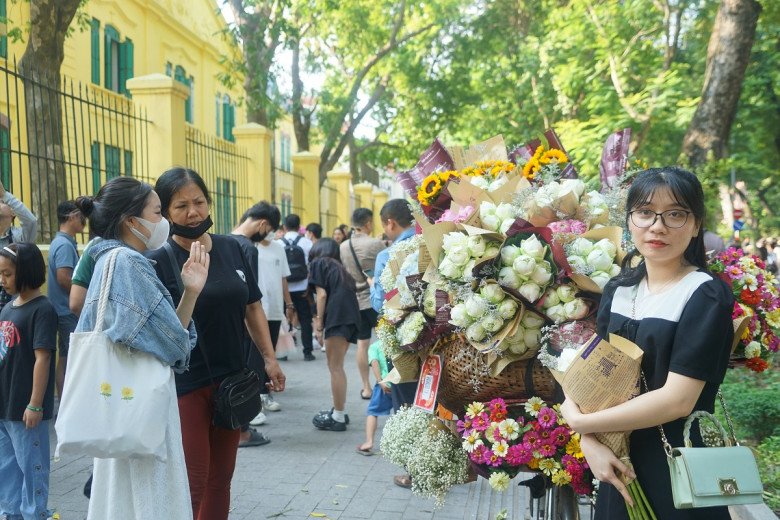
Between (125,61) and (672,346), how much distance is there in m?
18.6

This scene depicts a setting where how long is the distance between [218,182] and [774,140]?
55.4 feet

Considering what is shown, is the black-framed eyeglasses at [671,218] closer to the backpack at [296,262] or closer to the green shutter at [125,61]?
the backpack at [296,262]

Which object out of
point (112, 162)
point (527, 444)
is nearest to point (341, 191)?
point (112, 162)

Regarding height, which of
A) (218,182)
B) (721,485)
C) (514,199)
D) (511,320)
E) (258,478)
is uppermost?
(218,182)

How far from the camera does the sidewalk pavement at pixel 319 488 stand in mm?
5324

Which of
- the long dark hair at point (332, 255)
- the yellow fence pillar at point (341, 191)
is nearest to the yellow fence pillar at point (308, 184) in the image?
the yellow fence pillar at point (341, 191)

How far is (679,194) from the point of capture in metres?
2.49

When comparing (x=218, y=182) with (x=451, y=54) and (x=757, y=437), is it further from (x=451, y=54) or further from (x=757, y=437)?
(x=451, y=54)

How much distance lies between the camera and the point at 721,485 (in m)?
2.33

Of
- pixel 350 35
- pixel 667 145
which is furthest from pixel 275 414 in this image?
pixel 350 35

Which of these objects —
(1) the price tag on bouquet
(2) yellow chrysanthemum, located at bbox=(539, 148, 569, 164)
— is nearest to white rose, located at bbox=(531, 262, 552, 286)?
(1) the price tag on bouquet

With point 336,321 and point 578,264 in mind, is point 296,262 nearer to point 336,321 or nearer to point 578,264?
point 336,321

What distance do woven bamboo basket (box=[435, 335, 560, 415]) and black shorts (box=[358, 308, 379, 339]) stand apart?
170 inches

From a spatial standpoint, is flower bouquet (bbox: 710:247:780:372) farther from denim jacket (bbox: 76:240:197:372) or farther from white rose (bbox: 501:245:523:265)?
denim jacket (bbox: 76:240:197:372)
